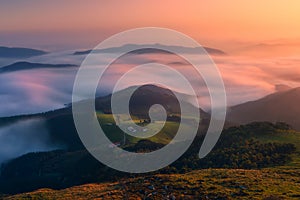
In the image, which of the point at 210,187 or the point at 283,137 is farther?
the point at 283,137

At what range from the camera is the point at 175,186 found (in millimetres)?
89812

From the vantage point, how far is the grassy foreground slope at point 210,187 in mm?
81750

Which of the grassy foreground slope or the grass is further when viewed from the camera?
the grass

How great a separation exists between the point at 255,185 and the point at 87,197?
136 ft

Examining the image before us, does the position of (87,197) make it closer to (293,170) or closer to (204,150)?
(293,170)

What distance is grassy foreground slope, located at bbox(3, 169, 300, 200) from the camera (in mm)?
81750

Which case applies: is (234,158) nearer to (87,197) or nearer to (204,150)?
(204,150)

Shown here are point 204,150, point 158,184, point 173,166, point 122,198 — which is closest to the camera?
point 122,198

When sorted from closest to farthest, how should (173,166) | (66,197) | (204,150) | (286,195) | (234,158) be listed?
(286,195) < (66,197) < (234,158) < (173,166) < (204,150)

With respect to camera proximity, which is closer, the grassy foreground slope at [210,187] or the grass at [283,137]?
the grassy foreground slope at [210,187]

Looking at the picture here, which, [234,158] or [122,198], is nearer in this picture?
[122,198]

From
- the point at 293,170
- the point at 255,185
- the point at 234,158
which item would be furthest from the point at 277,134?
the point at 255,185

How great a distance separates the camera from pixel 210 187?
88062mm

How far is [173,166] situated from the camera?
150625 millimetres
